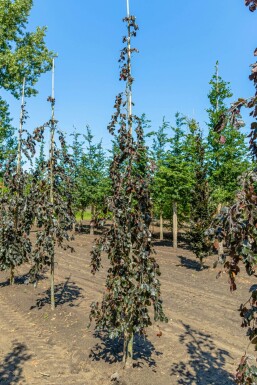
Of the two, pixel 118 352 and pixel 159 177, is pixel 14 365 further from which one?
pixel 159 177

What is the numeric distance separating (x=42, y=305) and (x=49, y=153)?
4549 millimetres

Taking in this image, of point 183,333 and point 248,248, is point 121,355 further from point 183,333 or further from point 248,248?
point 248,248

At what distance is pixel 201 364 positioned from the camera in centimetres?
632

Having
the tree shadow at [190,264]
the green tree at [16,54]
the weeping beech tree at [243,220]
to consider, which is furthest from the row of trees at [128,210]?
the green tree at [16,54]

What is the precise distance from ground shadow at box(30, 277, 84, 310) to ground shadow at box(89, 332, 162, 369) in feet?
8.90

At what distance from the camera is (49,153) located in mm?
8695

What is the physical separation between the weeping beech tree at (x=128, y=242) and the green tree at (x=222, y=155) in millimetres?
13026

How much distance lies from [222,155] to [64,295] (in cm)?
1262

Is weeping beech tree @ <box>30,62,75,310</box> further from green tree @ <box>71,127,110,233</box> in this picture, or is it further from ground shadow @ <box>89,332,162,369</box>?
green tree @ <box>71,127,110,233</box>

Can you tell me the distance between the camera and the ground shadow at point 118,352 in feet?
20.1

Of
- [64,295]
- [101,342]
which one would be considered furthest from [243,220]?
[64,295]

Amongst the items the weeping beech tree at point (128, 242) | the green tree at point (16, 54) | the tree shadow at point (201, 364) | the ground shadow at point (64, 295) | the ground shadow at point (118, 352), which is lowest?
the tree shadow at point (201, 364)

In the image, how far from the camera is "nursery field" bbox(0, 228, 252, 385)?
5.69 metres

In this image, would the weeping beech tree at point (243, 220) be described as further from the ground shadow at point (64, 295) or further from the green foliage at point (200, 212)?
the green foliage at point (200, 212)
